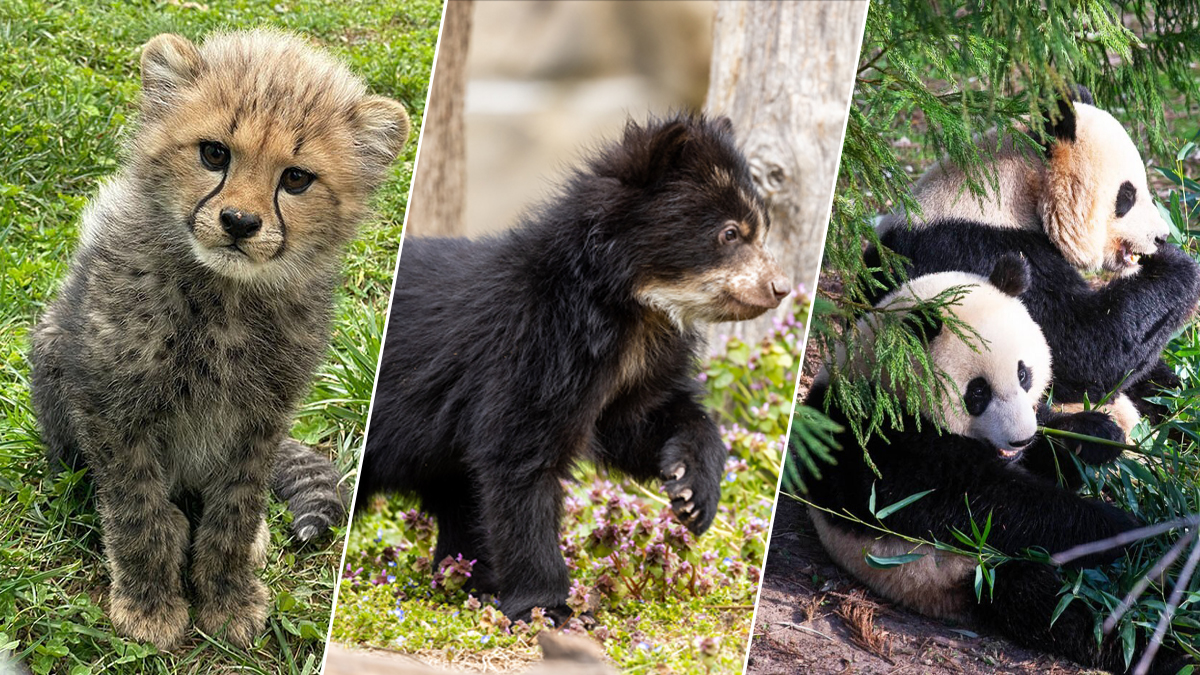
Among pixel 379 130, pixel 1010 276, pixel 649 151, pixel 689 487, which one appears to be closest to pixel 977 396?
pixel 1010 276

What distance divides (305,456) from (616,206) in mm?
1743

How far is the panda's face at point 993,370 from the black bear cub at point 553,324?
53cm

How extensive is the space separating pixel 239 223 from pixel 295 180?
0.20 meters

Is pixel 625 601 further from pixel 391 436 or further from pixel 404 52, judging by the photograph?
pixel 404 52

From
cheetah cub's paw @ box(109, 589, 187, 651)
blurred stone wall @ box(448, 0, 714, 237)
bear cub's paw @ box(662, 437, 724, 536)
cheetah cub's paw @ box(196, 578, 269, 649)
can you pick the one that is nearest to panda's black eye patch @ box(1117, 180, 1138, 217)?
blurred stone wall @ box(448, 0, 714, 237)

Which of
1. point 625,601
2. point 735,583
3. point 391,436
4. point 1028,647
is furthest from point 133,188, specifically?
point 1028,647

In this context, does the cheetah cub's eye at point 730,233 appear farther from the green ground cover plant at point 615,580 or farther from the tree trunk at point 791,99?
the green ground cover plant at point 615,580

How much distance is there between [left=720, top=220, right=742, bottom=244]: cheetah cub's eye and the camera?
3.28 m

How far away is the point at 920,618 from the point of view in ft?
10.7

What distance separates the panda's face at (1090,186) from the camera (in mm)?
3418

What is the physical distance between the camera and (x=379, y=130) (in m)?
3.38

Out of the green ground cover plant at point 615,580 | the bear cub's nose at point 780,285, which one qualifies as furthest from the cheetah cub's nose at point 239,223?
the bear cub's nose at point 780,285

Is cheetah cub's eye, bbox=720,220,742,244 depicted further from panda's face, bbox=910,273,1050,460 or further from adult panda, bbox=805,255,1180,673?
panda's face, bbox=910,273,1050,460

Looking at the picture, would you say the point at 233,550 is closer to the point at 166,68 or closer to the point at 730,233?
the point at 166,68
